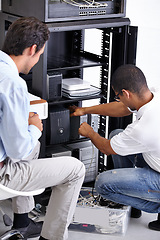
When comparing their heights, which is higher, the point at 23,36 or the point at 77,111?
the point at 23,36

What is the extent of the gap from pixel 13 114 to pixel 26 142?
15 cm

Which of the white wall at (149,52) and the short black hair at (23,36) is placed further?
the white wall at (149,52)

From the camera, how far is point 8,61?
2.05 m

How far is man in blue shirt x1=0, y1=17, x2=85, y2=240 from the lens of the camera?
191 centimetres

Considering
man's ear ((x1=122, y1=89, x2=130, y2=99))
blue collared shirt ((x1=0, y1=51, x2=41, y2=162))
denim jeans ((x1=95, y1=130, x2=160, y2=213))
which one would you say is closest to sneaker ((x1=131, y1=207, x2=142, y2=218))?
denim jeans ((x1=95, y1=130, x2=160, y2=213))

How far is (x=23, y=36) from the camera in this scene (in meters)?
2.07

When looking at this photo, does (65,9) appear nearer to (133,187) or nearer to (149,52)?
(149,52)

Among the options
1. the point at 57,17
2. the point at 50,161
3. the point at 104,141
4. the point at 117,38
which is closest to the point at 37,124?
the point at 50,161

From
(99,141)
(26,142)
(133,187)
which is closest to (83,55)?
(99,141)

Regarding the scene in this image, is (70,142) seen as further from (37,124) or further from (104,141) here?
(37,124)

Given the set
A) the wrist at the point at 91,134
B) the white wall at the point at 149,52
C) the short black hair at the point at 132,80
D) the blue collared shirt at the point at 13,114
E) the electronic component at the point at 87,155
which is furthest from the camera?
the electronic component at the point at 87,155

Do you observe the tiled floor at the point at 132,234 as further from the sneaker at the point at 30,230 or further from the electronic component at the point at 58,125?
the electronic component at the point at 58,125

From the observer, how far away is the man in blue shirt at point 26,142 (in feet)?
6.28

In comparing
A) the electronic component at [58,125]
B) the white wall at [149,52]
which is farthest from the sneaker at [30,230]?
the white wall at [149,52]
